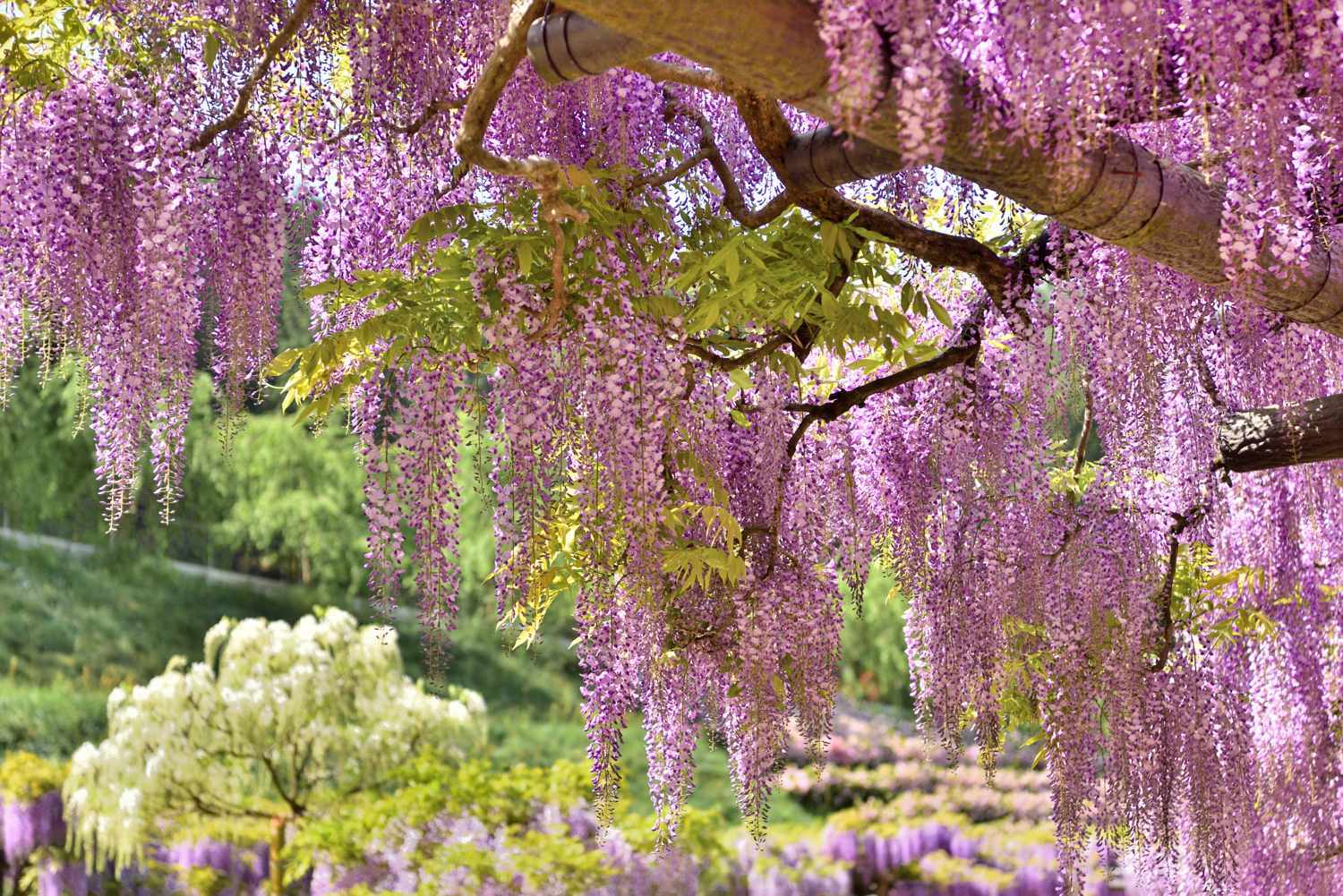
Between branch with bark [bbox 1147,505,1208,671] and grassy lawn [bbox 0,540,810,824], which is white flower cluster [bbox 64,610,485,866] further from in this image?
branch with bark [bbox 1147,505,1208,671]

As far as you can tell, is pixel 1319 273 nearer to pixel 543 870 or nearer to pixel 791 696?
pixel 791 696

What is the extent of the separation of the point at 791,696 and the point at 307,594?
7219mm

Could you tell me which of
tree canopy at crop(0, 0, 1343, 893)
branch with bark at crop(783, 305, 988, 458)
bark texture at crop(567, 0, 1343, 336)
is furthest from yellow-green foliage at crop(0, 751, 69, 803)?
bark texture at crop(567, 0, 1343, 336)

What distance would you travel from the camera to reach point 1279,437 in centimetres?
270

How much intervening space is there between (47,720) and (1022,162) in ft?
26.9

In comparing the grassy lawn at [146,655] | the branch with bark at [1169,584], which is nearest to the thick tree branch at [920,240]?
the branch with bark at [1169,584]

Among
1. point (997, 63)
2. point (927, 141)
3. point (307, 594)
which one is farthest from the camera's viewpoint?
point (307, 594)

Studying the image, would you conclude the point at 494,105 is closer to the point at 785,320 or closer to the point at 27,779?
the point at 785,320

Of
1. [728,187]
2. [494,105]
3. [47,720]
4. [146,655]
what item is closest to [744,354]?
[728,187]

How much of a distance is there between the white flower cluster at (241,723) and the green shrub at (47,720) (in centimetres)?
207

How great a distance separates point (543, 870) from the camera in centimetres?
546

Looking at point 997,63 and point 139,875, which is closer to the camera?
point 997,63

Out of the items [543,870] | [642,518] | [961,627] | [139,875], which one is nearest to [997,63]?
[642,518]

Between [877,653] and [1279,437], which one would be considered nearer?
[1279,437]
